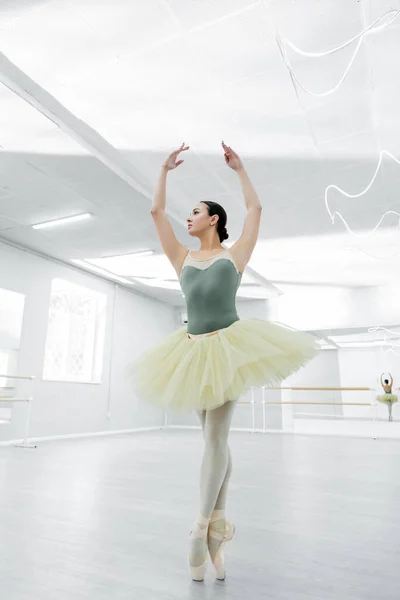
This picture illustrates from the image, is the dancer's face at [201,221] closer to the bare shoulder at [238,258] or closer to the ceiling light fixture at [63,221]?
the bare shoulder at [238,258]

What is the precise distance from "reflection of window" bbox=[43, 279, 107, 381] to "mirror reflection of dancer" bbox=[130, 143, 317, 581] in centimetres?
547

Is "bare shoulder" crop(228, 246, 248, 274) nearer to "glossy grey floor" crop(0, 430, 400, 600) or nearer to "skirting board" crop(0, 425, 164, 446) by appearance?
"glossy grey floor" crop(0, 430, 400, 600)

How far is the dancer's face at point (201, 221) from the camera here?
1.38m

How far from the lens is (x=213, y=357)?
3.75ft

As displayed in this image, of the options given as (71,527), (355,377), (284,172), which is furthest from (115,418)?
(355,377)

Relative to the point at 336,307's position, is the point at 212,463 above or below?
below

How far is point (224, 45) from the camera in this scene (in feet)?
8.41

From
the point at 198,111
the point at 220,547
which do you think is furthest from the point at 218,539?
the point at 198,111

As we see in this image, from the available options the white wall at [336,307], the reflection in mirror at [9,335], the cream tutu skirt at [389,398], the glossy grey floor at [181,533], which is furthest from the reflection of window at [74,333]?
the cream tutu skirt at [389,398]

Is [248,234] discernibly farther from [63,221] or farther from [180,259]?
[63,221]

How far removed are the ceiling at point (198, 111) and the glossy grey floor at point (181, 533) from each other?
101 inches

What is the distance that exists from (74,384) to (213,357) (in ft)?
18.9

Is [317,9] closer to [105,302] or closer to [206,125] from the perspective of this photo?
[206,125]

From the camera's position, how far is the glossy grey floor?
1.07 metres
